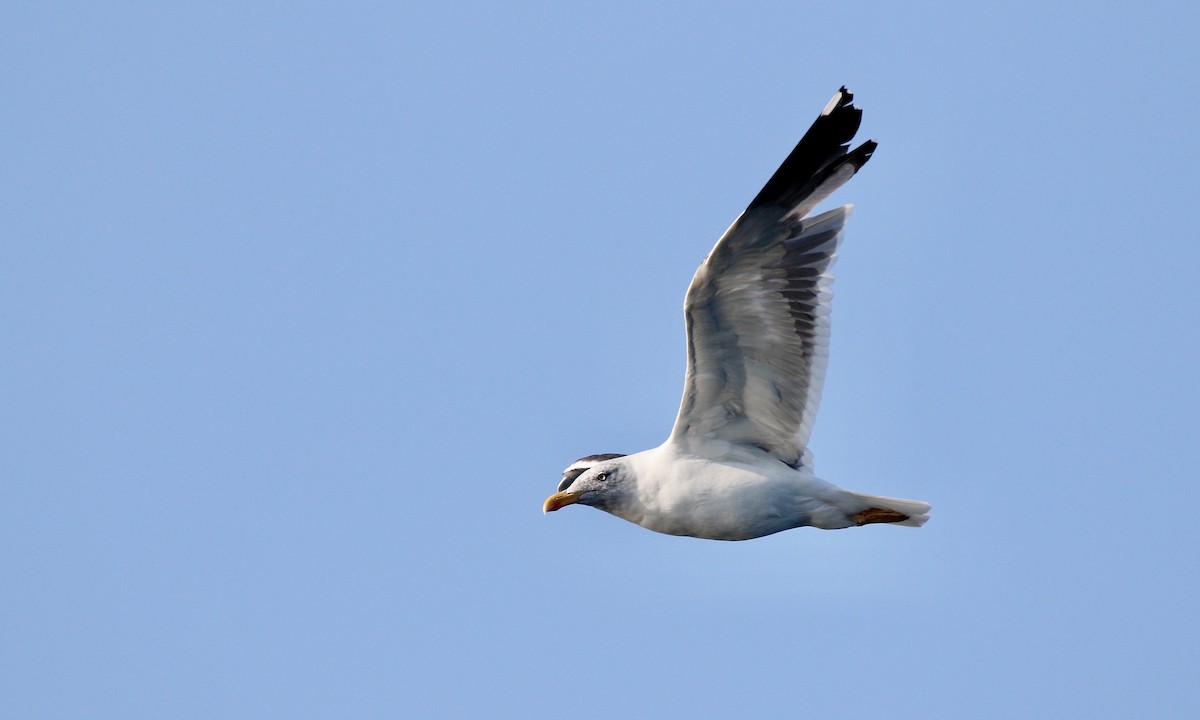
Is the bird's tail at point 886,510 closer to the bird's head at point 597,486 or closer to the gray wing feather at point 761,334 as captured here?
the gray wing feather at point 761,334

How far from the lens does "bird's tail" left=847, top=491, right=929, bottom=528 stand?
43.9 ft

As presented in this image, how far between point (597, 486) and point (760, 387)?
5.26 feet

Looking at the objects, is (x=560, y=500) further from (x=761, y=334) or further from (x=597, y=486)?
(x=761, y=334)

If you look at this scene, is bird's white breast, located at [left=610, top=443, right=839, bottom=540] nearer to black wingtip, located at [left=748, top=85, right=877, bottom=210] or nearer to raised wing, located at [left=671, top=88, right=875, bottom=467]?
raised wing, located at [left=671, top=88, right=875, bottom=467]

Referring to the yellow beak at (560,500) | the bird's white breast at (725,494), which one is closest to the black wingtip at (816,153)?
the bird's white breast at (725,494)

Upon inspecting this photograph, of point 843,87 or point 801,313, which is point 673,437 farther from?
point 843,87

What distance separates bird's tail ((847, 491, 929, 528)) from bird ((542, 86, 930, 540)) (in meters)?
0.01

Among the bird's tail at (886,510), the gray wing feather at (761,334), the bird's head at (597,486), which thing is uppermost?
the gray wing feather at (761,334)

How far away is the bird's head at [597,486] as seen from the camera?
13.6 meters

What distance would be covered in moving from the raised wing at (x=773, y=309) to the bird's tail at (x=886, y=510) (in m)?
0.67

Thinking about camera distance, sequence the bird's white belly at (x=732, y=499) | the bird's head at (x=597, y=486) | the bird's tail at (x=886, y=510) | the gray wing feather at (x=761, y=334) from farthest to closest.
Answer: the bird's head at (x=597, y=486) < the bird's tail at (x=886, y=510) < the bird's white belly at (x=732, y=499) < the gray wing feather at (x=761, y=334)

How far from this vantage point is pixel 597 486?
44.9 ft

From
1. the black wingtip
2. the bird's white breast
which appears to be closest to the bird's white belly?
the bird's white breast

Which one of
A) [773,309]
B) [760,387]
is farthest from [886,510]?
[773,309]
